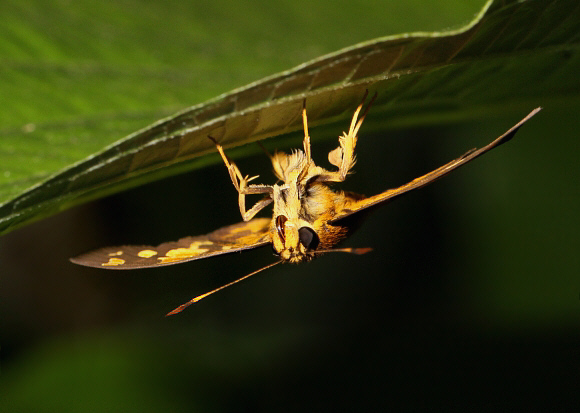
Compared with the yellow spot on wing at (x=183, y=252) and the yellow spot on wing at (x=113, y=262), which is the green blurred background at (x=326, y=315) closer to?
the yellow spot on wing at (x=183, y=252)

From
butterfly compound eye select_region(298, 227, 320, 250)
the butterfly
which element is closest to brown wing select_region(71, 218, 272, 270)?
the butterfly

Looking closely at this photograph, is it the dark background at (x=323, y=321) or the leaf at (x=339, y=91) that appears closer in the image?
the leaf at (x=339, y=91)

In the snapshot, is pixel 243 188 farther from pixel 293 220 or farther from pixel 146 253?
pixel 146 253

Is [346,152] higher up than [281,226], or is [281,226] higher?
[346,152]

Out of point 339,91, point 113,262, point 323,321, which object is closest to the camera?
point 339,91

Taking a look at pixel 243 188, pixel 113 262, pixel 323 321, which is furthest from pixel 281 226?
pixel 323 321

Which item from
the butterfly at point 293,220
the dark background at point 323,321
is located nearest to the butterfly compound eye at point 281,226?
the butterfly at point 293,220

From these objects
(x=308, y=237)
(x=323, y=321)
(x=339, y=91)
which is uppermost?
(x=339, y=91)
